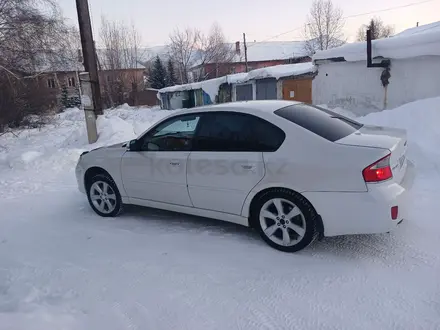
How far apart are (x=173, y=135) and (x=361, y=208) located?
229cm

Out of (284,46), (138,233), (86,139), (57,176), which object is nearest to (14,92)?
(86,139)

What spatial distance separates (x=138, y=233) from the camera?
426 cm

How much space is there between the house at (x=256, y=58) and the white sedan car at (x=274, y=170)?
47.5m

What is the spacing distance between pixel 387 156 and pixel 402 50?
8341mm

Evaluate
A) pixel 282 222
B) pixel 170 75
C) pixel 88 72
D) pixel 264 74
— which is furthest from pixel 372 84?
pixel 170 75

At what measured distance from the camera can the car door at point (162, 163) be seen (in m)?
4.12

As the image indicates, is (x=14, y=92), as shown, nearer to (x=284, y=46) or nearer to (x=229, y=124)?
(x=229, y=124)

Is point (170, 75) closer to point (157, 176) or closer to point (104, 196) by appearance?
point (104, 196)

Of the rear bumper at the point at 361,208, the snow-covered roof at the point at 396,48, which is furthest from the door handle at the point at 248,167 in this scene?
the snow-covered roof at the point at 396,48

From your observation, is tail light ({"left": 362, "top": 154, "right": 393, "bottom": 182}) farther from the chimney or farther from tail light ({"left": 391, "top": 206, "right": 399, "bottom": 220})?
the chimney

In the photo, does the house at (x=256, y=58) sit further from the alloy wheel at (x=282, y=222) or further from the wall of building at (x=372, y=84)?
the alloy wheel at (x=282, y=222)

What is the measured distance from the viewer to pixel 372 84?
37.4 ft

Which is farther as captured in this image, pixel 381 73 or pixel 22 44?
pixel 22 44

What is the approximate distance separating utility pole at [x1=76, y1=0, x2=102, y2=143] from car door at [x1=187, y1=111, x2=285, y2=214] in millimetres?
6942
